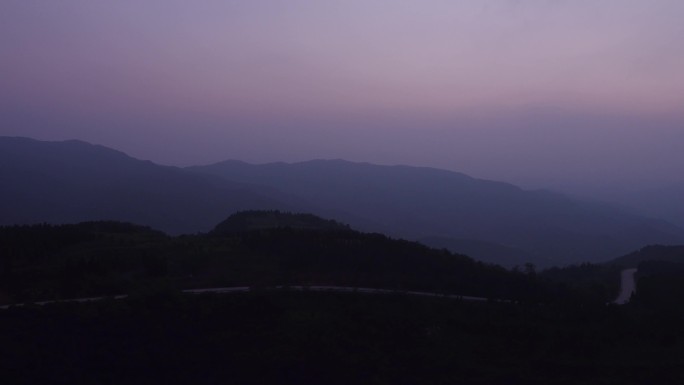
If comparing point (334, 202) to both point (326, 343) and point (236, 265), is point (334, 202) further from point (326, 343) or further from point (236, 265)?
point (326, 343)

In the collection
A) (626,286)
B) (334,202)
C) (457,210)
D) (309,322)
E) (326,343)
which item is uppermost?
(334,202)

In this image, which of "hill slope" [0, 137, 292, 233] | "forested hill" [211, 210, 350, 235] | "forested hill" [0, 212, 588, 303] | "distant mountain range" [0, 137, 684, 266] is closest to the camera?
"forested hill" [0, 212, 588, 303]

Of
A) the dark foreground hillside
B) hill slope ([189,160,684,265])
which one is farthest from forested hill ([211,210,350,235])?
hill slope ([189,160,684,265])

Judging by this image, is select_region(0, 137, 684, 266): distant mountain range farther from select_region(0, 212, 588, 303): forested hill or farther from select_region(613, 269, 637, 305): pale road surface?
select_region(0, 212, 588, 303): forested hill

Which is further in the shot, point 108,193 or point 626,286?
point 108,193

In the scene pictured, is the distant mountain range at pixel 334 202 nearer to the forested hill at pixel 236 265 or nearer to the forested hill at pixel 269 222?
the forested hill at pixel 269 222

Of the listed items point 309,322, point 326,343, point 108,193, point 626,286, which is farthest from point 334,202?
point 326,343

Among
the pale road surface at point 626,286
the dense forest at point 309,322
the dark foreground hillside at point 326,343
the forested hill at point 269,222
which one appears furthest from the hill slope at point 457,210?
the dark foreground hillside at point 326,343
